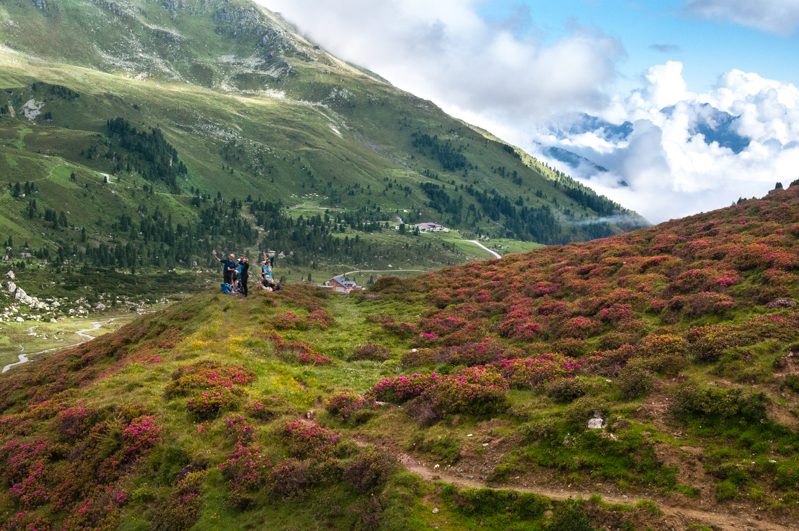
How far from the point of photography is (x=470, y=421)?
20406 millimetres

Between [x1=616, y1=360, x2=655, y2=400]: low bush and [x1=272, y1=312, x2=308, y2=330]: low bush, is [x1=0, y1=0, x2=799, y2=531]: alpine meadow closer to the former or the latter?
[x1=616, y1=360, x2=655, y2=400]: low bush

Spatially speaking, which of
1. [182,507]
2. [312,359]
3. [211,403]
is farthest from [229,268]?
[182,507]

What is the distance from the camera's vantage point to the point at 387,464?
17.1 meters

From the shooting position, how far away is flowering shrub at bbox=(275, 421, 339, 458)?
19219mm

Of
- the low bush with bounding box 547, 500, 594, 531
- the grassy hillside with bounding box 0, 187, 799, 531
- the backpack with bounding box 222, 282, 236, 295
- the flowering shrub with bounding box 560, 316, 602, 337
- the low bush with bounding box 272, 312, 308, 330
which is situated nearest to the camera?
the low bush with bounding box 547, 500, 594, 531

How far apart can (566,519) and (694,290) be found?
22172mm

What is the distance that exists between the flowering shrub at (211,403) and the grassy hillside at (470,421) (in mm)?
85

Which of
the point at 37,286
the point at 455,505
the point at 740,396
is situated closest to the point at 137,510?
the point at 455,505

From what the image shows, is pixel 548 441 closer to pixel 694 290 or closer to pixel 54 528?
pixel 694 290

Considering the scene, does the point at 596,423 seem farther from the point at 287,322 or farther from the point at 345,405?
the point at 287,322

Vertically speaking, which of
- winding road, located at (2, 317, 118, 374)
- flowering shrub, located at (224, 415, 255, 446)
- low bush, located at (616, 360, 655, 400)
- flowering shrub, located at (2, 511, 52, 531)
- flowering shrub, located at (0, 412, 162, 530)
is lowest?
winding road, located at (2, 317, 118, 374)

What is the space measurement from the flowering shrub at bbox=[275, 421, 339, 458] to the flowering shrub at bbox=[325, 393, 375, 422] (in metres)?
1.76

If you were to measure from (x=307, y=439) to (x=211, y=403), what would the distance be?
6.70m

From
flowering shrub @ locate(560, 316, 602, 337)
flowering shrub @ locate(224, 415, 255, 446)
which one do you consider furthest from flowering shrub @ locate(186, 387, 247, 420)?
flowering shrub @ locate(560, 316, 602, 337)
